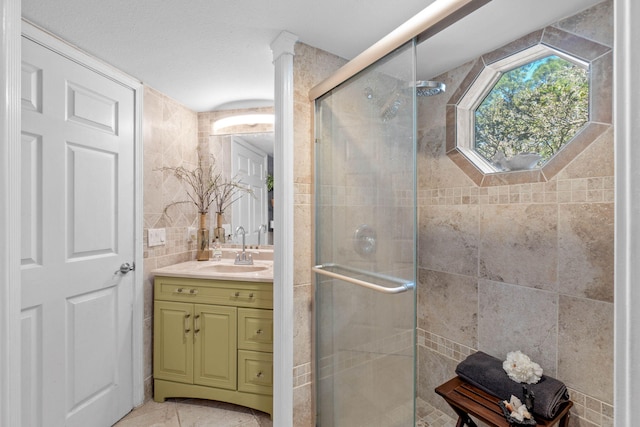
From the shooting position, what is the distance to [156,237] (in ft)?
7.32

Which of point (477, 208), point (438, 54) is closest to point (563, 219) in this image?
point (477, 208)

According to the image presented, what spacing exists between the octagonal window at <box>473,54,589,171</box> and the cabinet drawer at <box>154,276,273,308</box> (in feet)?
5.21

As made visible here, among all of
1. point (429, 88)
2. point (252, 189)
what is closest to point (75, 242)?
point (252, 189)

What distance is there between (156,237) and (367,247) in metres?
1.65

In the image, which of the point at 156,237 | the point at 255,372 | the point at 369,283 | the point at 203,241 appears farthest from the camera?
the point at 203,241

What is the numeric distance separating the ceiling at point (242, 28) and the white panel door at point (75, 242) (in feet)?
0.84

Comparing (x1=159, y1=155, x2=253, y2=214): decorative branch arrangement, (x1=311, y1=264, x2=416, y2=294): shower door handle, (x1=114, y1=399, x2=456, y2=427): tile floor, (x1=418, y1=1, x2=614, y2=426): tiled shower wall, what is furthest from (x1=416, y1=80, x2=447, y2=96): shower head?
(x1=114, y1=399, x2=456, y2=427): tile floor

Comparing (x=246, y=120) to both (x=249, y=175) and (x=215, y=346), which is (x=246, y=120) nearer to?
(x=249, y=175)

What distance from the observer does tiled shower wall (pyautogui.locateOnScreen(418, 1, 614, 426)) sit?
1.26 meters

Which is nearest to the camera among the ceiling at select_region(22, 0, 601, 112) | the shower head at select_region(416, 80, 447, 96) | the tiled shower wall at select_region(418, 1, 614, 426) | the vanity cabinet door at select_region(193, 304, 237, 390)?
the tiled shower wall at select_region(418, 1, 614, 426)

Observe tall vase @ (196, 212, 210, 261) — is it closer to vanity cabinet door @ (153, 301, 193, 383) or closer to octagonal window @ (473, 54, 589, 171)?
vanity cabinet door @ (153, 301, 193, 383)

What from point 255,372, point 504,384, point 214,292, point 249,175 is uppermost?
point 249,175

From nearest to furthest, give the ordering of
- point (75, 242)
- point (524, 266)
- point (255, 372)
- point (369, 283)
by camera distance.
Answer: point (369, 283), point (524, 266), point (75, 242), point (255, 372)

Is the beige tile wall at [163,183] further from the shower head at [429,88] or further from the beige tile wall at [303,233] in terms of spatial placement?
the shower head at [429,88]
